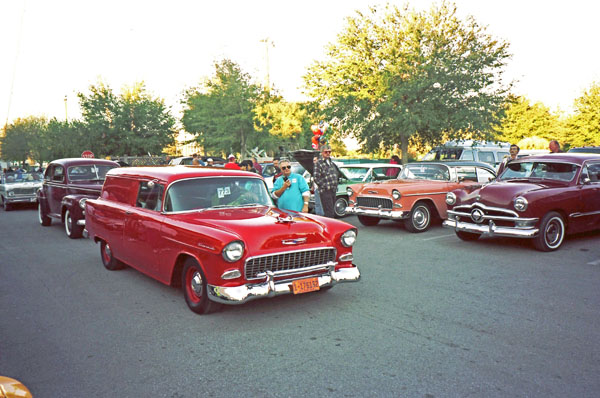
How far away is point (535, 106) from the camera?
5653 centimetres

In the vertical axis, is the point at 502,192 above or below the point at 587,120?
below

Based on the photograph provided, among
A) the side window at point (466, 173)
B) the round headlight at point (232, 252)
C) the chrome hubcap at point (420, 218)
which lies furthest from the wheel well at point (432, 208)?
the round headlight at point (232, 252)

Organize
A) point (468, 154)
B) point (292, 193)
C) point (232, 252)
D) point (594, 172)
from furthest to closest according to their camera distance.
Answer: point (468, 154)
point (594, 172)
point (292, 193)
point (232, 252)

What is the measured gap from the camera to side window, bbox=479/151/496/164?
70.5 feet

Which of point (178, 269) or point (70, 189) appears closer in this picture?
point (178, 269)

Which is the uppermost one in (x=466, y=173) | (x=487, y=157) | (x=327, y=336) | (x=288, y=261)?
(x=487, y=157)

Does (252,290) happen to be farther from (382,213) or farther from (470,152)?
(470,152)

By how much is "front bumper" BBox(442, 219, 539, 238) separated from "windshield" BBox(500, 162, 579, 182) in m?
1.54

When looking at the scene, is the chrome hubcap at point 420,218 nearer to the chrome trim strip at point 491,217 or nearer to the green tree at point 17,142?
the chrome trim strip at point 491,217

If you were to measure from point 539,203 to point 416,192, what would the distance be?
301cm

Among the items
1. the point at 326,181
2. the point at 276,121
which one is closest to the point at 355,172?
the point at 326,181

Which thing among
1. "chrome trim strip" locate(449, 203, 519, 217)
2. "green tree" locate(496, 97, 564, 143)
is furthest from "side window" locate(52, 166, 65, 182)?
"green tree" locate(496, 97, 564, 143)

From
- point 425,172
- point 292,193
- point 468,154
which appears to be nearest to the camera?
point 292,193

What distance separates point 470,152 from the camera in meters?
20.9
